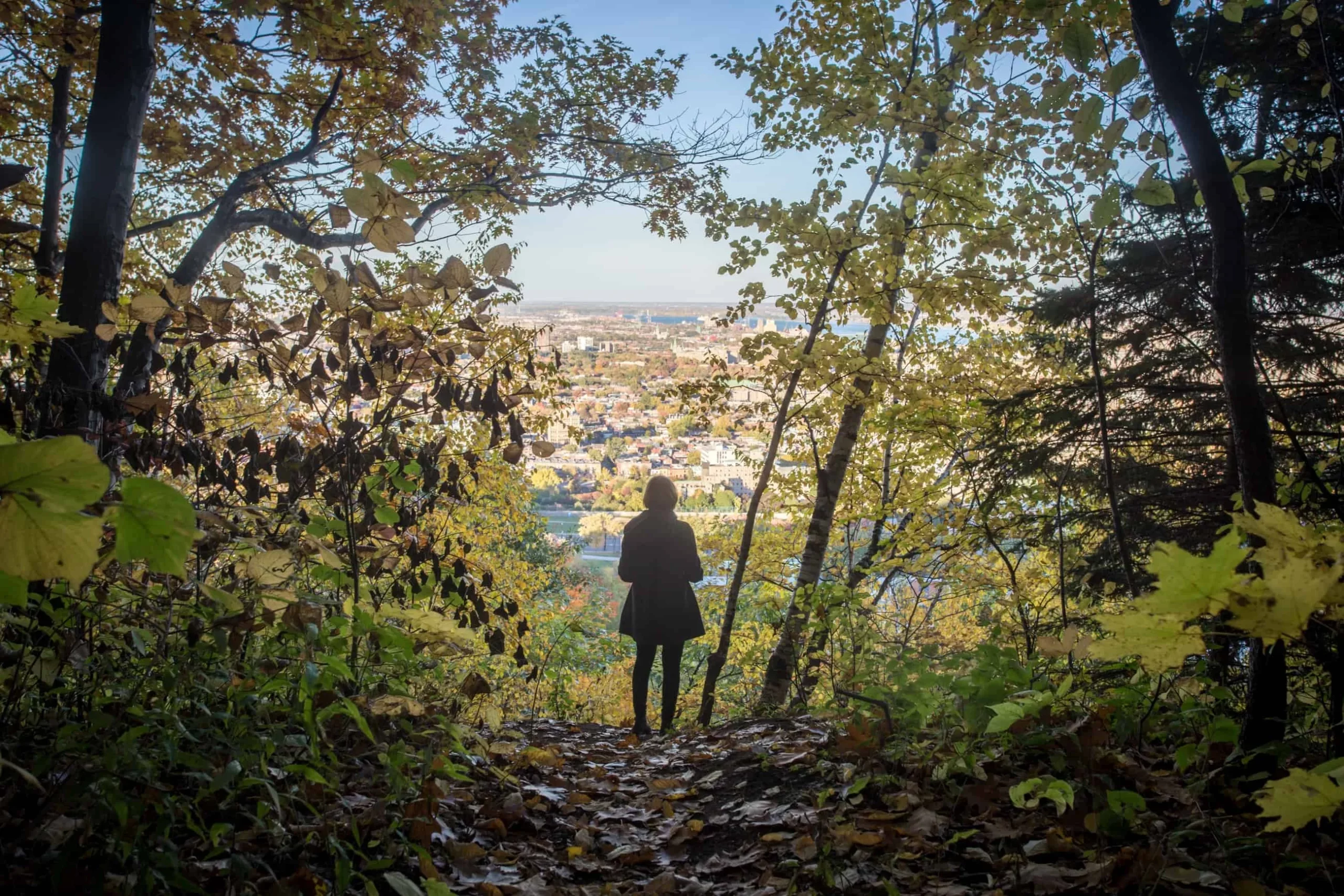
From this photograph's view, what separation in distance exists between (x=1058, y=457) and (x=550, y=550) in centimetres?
2690

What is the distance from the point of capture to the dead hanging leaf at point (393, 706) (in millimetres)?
2295

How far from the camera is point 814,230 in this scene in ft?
17.3

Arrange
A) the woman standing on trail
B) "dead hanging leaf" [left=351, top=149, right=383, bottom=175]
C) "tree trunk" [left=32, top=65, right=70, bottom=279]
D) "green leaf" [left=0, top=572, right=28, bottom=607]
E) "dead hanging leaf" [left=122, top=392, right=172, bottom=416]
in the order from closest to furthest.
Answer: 1. "green leaf" [left=0, top=572, right=28, bottom=607]
2. "dead hanging leaf" [left=351, top=149, right=383, bottom=175]
3. "dead hanging leaf" [left=122, top=392, right=172, bottom=416]
4. "tree trunk" [left=32, top=65, right=70, bottom=279]
5. the woman standing on trail

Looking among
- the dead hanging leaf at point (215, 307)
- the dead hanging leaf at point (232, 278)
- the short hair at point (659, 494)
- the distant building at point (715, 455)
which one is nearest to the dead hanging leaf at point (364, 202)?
the dead hanging leaf at point (232, 278)

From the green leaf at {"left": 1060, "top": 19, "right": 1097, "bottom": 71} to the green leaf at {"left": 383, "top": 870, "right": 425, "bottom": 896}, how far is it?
2.56 metres

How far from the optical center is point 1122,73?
167 cm

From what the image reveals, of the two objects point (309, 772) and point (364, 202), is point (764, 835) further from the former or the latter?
point (364, 202)

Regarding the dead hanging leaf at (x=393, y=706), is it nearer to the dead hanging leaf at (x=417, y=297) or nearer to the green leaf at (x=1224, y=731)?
the dead hanging leaf at (x=417, y=297)

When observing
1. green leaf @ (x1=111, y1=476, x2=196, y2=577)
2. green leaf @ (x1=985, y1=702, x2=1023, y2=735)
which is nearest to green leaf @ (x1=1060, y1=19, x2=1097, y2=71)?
green leaf @ (x1=985, y1=702, x2=1023, y2=735)

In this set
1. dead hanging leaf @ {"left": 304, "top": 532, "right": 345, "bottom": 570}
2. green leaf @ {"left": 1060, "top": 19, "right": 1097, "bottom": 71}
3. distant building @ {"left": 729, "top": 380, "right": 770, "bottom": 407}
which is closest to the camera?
green leaf @ {"left": 1060, "top": 19, "right": 1097, "bottom": 71}

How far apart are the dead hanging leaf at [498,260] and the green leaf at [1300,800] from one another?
2.41 metres

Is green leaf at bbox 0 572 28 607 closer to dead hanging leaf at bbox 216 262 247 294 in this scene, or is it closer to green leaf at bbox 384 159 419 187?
green leaf at bbox 384 159 419 187

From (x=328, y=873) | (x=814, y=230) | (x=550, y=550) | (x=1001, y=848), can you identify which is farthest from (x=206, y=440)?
(x=550, y=550)

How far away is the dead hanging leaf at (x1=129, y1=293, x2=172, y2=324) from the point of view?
2318 millimetres
